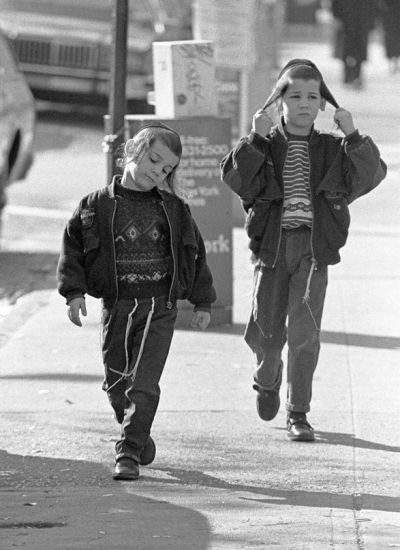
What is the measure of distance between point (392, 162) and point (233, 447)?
10751 millimetres

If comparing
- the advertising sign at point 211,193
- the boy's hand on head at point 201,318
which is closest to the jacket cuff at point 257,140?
the boy's hand on head at point 201,318

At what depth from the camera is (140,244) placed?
571cm

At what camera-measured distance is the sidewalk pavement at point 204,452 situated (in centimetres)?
512

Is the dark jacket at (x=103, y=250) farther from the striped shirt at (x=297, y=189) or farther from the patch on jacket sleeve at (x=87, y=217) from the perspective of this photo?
the striped shirt at (x=297, y=189)

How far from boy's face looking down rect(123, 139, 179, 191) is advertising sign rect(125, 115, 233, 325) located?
9.86ft

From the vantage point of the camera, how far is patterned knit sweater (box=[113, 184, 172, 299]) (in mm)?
5707

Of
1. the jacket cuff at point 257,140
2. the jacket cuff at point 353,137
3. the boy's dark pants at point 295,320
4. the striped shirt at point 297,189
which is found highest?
the jacket cuff at point 353,137

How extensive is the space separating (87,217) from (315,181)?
1.10m

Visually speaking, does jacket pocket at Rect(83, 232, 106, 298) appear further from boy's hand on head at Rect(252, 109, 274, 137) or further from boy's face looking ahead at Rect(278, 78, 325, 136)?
boy's face looking ahead at Rect(278, 78, 325, 136)

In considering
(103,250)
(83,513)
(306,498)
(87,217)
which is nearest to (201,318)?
(103,250)

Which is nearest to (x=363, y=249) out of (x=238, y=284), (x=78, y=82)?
(x=238, y=284)

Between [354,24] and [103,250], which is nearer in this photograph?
[103,250]

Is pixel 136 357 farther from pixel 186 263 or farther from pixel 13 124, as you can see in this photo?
pixel 13 124

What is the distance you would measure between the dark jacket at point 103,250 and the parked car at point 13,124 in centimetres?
647
